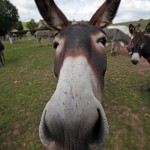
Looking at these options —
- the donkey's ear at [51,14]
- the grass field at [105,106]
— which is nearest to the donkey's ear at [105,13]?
the donkey's ear at [51,14]

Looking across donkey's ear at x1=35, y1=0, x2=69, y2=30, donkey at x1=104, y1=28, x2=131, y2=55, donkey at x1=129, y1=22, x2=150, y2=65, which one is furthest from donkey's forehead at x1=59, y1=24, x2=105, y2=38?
donkey at x1=104, y1=28, x2=131, y2=55

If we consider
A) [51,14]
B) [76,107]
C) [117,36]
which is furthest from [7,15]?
[76,107]

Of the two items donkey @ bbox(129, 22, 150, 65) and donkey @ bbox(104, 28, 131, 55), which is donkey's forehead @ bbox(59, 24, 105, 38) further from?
donkey @ bbox(104, 28, 131, 55)

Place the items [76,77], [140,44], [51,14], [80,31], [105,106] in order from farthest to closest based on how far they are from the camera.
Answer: [140,44] → [105,106] → [51,14] → [80,31] → [76,77]

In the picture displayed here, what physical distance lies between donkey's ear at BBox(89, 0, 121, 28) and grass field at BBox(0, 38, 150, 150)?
289 cm

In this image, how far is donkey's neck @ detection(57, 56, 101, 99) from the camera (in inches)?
66.9

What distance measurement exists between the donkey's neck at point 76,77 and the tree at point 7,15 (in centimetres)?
4900

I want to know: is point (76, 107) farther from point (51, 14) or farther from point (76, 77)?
point (51, 14)

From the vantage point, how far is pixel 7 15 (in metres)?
47.9

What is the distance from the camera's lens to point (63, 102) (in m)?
1.62

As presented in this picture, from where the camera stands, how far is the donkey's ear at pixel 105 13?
2.79 meters

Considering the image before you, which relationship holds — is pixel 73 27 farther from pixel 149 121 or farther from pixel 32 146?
pixel 149 121

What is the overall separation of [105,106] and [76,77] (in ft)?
15.6

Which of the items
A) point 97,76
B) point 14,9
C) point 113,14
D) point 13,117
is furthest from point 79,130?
point 14,9
